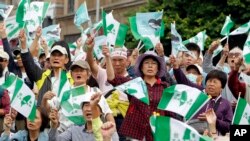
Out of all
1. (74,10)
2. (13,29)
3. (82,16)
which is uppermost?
(74,10)

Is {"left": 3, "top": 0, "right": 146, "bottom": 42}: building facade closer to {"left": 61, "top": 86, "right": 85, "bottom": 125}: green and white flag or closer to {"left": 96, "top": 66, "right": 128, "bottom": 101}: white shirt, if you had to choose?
{"left": 96, "top": 66, "right": 128, "bottom": 101}: white shirt

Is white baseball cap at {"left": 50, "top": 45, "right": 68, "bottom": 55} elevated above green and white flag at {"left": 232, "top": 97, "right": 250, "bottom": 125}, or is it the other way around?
white baseball cap at {"left": 50, "top": 45, "right": 68, "bottom": 55}

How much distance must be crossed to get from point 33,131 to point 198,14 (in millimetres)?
14326

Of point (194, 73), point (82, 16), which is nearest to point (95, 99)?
point (194, 73)

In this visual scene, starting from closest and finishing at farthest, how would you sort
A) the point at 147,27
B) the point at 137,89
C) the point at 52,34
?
the point at 137,89, the point at 147,27, the point at 52,34

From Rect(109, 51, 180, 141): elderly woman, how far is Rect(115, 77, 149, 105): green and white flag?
10 centimetres

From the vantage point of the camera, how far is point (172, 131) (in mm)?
4820

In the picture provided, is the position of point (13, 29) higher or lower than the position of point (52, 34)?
higher

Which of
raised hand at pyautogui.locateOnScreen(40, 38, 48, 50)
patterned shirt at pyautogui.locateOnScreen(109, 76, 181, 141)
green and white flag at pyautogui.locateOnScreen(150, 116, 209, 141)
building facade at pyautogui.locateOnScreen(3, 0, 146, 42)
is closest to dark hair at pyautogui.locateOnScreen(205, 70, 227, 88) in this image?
patterned shirt at pyautogui.locateOnScreen(109, 76, 181, 141)

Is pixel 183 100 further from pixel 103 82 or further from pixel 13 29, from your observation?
pixel 13 29

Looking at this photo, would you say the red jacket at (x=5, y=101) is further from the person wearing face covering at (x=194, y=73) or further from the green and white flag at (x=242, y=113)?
the green and white flag at (x=242, y=113)

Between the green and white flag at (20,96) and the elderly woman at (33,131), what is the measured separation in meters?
0.14

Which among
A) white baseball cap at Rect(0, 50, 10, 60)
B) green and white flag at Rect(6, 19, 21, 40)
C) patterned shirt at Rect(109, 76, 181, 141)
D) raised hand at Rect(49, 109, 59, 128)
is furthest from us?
green and white flag at Rect(6, 19, 21, 40)

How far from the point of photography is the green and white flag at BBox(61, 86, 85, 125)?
6.63 m
